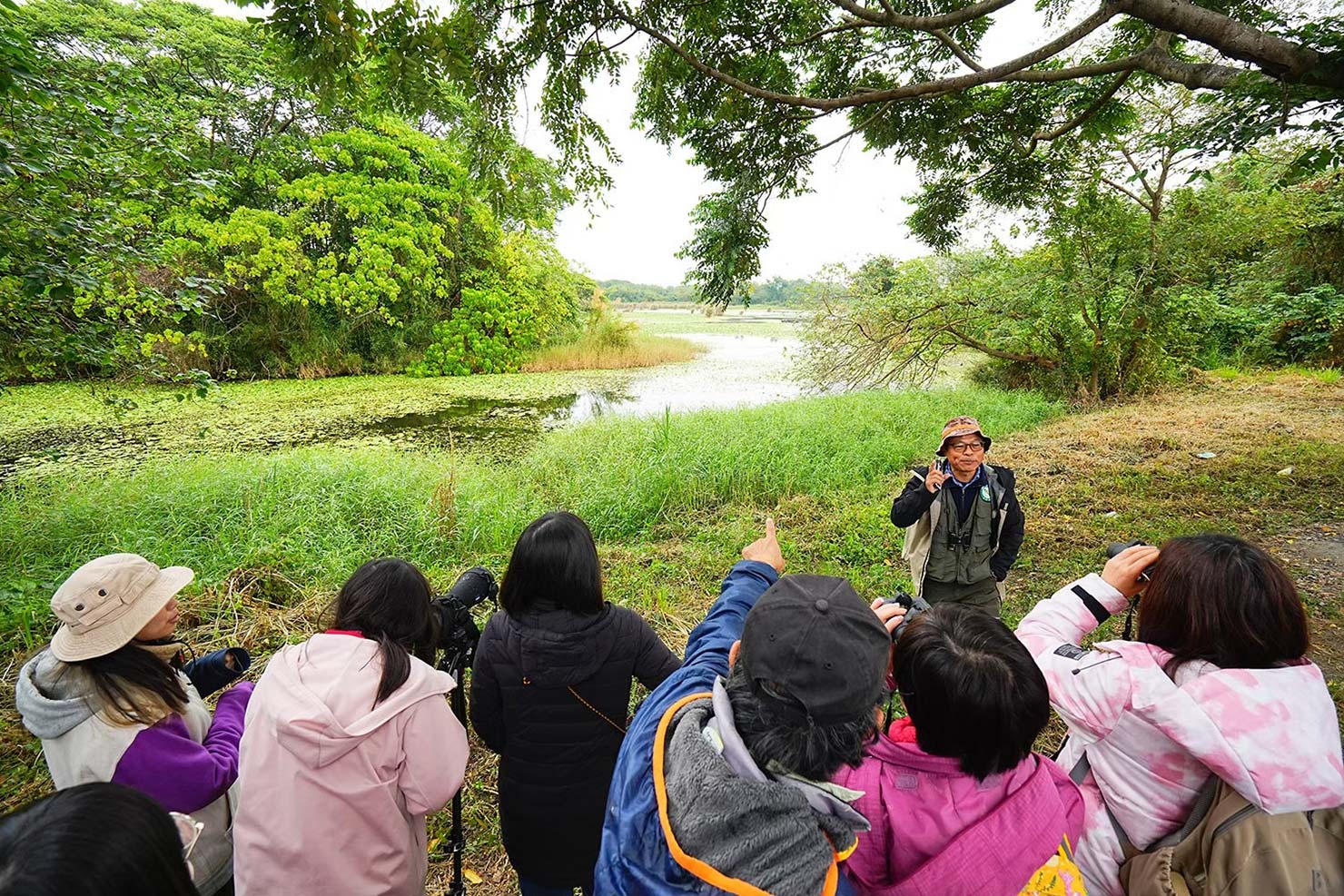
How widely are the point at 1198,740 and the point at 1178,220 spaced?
10880 millimetres

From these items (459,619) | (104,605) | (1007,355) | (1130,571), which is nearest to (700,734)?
(459,619)

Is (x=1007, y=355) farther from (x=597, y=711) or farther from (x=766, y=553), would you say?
(x=597, y=711)

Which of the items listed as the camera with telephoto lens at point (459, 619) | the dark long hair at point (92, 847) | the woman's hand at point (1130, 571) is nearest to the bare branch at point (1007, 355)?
the woman's hand at point (1130, 571)

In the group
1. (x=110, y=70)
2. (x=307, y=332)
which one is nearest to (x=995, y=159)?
(x=110, y=70)

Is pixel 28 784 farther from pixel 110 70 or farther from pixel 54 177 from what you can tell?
pixel 110 70

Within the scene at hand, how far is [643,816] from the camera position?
2.65ft

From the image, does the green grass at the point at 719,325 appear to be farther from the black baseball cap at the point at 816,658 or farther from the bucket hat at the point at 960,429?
the black baseball cap at the point at 816,658

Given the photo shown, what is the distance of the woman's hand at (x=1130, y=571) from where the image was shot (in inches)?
56.8

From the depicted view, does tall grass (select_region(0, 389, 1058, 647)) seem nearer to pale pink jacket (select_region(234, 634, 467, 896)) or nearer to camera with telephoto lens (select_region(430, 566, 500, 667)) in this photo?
camera with telephoto lens (select_region(430, 566, 500, 667))

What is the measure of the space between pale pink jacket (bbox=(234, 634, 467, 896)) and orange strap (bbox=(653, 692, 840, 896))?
0.67 meters

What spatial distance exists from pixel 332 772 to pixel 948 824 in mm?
1172

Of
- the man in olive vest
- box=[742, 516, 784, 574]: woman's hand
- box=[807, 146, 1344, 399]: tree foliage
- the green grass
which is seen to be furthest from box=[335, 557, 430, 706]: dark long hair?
the green grass

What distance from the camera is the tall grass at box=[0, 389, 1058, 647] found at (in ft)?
12.6

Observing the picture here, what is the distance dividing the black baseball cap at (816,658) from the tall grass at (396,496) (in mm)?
3505
